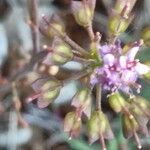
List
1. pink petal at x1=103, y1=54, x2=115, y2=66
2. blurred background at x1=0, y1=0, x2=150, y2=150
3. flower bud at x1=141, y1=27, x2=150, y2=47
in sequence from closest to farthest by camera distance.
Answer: pink petal at x1=103, y1=54, x2=115, y2=66
flower bud at x1=141, y1=27, x2=150, y2=47
blurred background at x1=0, y1=0, x2=150, y2=150

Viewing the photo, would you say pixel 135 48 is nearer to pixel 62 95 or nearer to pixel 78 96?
pixel 78 96

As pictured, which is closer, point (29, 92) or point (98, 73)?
point (98, 73)

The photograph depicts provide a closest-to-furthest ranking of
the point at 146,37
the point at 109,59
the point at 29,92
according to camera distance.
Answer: the point at 109,59 < the point at 146,37 < the point at 29,92

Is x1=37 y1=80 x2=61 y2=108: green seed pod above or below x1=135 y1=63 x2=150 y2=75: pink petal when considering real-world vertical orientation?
below

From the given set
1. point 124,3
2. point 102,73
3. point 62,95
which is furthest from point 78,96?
point 62,95

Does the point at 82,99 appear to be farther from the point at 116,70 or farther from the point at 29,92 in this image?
the point at 29,92

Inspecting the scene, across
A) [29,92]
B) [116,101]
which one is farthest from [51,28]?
[29,92]

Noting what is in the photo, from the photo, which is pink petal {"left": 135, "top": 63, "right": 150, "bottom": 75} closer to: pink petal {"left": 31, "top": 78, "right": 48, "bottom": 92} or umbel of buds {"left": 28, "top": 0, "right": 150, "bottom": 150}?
umbel of buds {"left": 28, "top": 0, "right": 150, "bottom": 150}

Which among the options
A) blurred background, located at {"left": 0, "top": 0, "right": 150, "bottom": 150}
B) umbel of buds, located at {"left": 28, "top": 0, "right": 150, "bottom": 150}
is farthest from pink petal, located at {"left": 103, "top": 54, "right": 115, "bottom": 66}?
blurred background, located at {"left": 0, "top": 0, "right": 150, "bottom": 150}

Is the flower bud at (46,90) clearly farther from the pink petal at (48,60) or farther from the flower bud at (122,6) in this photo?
the flower bud at (122,6)
